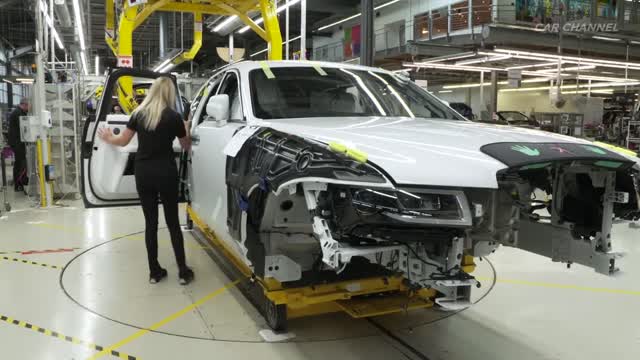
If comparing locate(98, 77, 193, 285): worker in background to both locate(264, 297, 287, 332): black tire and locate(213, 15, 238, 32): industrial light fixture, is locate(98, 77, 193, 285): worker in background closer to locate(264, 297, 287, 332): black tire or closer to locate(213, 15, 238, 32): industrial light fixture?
locate(264, 297, 287, 332): black tire

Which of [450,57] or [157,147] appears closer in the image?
[157,147]

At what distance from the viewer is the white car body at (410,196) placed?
7.11 feet

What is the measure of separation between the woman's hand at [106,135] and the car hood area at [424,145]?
1.93 metres

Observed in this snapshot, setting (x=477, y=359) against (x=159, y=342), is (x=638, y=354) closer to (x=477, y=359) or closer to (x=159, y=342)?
(x=477, y=359)

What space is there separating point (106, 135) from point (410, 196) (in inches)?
129

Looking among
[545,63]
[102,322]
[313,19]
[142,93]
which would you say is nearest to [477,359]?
[102,322]

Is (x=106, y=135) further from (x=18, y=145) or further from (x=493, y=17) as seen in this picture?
(x=493, y=17)

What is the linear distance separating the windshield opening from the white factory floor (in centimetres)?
147

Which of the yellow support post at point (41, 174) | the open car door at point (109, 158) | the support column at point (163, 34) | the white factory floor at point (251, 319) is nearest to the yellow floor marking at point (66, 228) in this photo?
the white factory floor at point (251, 319)

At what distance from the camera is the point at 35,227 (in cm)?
671

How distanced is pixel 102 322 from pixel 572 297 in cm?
360

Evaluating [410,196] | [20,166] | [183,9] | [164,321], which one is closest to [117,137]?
[164,321]

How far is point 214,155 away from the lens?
3.79m

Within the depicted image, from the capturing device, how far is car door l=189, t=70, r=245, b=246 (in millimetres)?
3604
